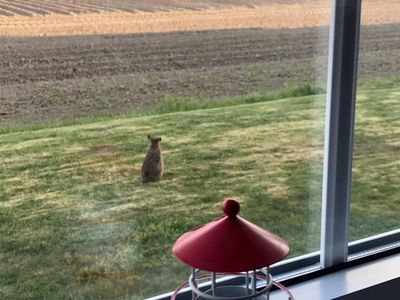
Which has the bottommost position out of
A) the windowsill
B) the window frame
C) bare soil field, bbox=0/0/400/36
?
the windowsill

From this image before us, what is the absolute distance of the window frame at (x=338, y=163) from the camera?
143 cm

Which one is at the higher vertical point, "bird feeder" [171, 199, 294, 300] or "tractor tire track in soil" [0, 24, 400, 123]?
"tractor tire track in soil" [0, 24, 400, 123]

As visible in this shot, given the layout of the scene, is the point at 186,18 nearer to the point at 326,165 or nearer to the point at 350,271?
the point at 326,165

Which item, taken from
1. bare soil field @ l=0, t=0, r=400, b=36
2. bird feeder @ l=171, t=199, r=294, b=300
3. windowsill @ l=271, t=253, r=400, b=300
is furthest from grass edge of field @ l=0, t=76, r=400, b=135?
windowsill @ l=271, t=253, r=400, b=300

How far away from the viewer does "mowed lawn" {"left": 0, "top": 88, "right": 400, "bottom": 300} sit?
1.18 m

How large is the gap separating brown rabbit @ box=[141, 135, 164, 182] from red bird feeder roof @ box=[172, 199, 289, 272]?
0.83 ft

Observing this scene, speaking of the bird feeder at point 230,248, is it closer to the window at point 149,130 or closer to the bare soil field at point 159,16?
the window at point 149,130

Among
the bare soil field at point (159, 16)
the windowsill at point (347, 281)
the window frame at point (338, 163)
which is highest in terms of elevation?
the bare soil field at point (159, 16)

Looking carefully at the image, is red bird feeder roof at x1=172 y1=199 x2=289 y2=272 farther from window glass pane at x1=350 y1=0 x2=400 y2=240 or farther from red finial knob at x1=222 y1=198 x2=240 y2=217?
window glass pane at x1=350 y1=0 x2=400 y2=240

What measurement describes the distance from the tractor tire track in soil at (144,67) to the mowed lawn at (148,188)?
0.04 meters

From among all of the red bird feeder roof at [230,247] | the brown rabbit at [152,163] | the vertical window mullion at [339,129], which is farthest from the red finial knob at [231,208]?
the vertical window mullion at [339,129]

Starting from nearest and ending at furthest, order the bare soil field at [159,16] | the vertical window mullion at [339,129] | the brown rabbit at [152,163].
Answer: the bare soil field at [159,16]
the brown rabbit at [152,163]
the vertical window mullion at [339,129]

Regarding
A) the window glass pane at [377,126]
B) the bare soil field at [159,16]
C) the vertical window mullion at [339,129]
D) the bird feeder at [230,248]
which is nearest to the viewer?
the bird feeder at [230,248]

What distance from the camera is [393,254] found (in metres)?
1.64
